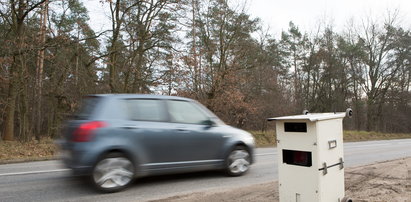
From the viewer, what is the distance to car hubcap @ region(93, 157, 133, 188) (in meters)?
5.26

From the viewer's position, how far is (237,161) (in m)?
6.96

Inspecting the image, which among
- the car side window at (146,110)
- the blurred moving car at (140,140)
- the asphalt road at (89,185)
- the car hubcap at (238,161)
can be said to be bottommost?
the asphalt road at (89,185)

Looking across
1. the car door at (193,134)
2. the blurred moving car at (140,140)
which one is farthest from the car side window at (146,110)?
the car door at (193,134)

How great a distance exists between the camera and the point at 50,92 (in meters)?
18.2

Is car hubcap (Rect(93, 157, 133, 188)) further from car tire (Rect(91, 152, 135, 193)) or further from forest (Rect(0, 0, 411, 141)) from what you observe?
forest (Rect(0, 0, 411, 141))

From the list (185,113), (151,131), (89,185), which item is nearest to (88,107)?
(151,131)

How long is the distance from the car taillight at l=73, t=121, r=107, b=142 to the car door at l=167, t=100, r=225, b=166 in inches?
55.8

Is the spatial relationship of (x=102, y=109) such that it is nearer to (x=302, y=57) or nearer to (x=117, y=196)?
(x=117, y=196)

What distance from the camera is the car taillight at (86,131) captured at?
205 inches

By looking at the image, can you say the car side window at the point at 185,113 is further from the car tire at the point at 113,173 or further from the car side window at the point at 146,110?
the car tire at the point at 113,173

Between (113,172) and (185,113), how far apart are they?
1794 millimetres

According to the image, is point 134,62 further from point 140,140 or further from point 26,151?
point 140,140

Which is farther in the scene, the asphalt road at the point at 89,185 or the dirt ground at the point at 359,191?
the asphalt road at the point at 89,185

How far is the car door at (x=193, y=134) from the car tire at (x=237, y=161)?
0.29m
